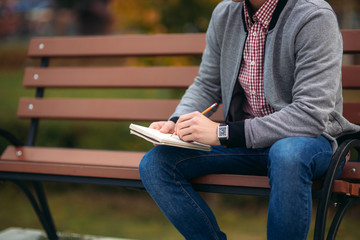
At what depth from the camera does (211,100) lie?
2518 millimetres

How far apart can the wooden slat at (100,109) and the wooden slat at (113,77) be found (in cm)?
12

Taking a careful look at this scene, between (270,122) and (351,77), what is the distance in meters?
0.98

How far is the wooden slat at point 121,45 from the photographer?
3.05 m

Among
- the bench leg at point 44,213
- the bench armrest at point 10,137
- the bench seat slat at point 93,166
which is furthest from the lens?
the bench leg at point 44,213

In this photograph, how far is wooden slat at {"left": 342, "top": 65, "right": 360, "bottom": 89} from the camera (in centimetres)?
263

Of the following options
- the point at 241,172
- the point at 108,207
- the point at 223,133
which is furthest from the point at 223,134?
the point at 108,207

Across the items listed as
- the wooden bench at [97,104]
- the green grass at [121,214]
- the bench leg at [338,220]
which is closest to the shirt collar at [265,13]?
the wooden bench at [97,104]

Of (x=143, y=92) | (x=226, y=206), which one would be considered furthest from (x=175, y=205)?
(x=143, y=92)

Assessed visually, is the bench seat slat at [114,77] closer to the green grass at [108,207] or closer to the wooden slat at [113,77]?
the wooden slat at [113,77]

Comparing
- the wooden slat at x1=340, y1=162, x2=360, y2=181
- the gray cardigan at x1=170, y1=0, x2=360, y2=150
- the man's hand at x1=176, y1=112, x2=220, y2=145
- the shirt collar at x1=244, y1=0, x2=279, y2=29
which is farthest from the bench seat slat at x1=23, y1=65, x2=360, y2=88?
the wooden slat at x1=340, y1=162, x2=360, y2=181

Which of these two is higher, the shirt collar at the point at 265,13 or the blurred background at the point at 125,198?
the shirt collar at the point at 265,13

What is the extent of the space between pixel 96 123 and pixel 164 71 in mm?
2051

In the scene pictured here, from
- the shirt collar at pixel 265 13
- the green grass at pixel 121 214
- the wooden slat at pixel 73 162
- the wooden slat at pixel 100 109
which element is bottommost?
the green grass at pixel 121 214

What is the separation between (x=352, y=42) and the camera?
267 cm
